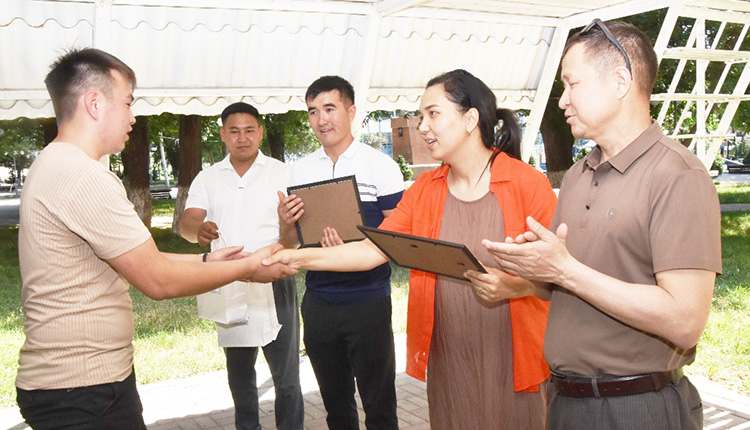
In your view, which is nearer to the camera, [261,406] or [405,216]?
[405,216]

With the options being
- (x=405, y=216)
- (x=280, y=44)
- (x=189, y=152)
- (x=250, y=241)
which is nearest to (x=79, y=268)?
(x=405, y=216)

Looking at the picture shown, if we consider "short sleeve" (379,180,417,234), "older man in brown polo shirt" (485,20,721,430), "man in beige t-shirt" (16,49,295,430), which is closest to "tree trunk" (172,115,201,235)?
"short sleeve" (379,180,417,234)

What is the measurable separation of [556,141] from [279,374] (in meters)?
14.3

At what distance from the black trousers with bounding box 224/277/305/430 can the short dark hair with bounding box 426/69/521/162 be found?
2.01 m

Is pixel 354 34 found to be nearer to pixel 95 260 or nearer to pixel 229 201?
pixel 229 201

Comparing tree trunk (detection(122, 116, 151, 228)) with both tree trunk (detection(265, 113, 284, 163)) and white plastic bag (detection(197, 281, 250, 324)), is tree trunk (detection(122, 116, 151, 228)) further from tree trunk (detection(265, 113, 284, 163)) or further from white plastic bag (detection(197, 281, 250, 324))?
white plastic bag (detection(197, 281, 250, 324))

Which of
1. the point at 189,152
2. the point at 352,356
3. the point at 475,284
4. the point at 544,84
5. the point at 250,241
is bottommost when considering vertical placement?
the point at 189,152

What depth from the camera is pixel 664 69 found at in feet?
50.9

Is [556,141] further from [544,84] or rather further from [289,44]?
[289,44]

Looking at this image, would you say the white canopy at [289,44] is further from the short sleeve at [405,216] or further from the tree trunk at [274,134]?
the tree trunk at [274,134]

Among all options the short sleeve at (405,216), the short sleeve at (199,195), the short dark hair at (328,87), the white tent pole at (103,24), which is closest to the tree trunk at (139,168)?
the short sleeve at (199,195)

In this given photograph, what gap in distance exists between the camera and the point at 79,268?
2.49m

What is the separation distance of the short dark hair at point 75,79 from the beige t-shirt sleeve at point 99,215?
1.09ft

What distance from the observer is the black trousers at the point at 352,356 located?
394 cm
